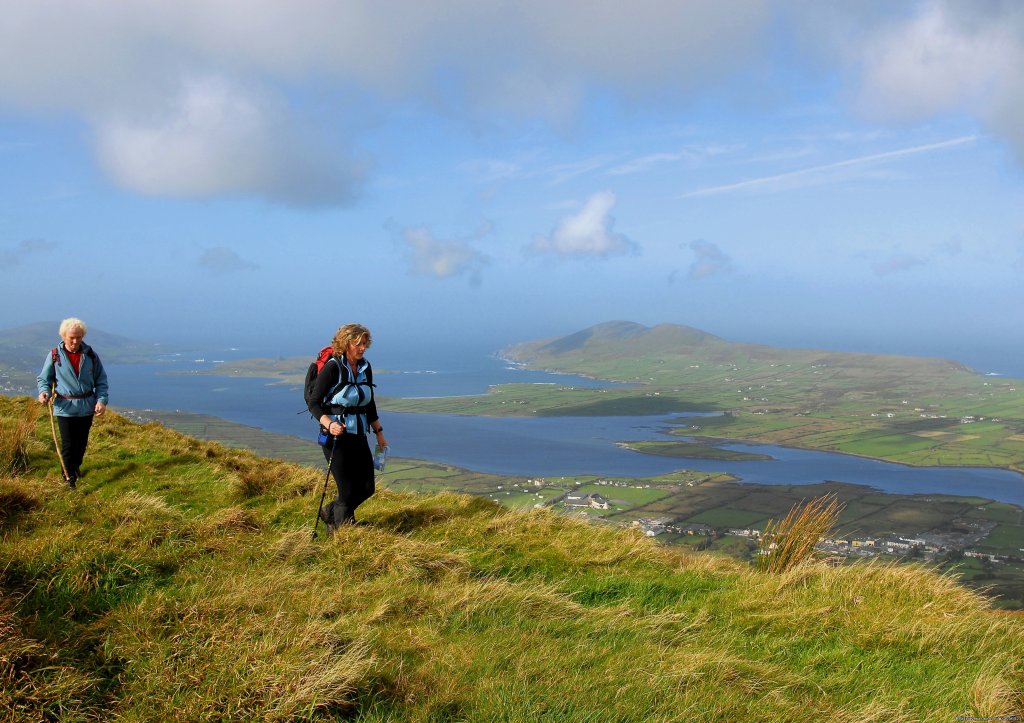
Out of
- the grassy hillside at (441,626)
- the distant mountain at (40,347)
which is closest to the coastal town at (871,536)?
the grassy hillside at (441,626)

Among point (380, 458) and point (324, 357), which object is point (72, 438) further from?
point (380, 458)

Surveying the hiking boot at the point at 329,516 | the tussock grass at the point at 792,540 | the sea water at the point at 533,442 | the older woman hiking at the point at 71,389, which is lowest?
the sea water at the point at 533,442

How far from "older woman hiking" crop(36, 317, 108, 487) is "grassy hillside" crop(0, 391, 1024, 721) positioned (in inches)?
22.9

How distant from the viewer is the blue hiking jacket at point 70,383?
7.98 metres

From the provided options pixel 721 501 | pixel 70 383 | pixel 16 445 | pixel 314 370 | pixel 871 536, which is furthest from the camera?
pixel 721 501

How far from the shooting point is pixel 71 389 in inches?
317

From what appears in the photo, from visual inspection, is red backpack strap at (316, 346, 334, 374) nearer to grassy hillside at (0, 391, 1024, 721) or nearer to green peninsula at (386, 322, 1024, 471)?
grassy hillside at (0, 391, 1024, 721)

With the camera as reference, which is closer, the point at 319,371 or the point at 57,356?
the point at 319,371

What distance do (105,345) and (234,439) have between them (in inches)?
5758

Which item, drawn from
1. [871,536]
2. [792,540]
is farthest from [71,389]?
[871,536]

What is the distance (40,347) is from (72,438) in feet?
489

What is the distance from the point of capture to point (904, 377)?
469ft

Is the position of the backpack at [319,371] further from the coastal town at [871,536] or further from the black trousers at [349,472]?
the coastal town at [871,536]

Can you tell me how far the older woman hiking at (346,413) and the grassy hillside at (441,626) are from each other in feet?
1.44
